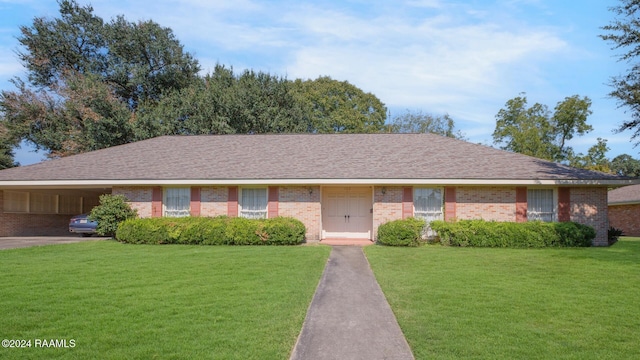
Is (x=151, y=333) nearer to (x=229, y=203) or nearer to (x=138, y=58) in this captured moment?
(x=229, y=203)

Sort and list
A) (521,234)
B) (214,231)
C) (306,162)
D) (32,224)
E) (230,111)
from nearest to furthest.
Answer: (521,234)
(214,231)
(306,162)
(32,224)
(230,111)

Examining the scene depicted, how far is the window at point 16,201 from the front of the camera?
69.3 ft

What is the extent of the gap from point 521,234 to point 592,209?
13.7ft

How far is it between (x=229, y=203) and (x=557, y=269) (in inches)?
505

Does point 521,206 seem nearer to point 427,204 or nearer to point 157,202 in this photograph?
point 427,204

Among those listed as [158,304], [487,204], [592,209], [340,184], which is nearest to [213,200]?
[340,184]

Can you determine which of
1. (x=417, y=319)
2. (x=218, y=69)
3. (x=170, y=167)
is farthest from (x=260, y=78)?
(x=417, y=319)

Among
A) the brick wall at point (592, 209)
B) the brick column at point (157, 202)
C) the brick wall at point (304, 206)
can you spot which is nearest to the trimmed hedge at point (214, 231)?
the brick wall at point (304, 206)

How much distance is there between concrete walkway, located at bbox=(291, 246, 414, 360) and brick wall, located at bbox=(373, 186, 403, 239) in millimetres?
8057

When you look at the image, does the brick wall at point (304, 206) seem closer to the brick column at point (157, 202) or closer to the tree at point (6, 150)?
the brick column at point (157, 202)

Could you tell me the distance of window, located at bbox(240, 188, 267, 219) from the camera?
18578 mm

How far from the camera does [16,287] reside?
324 inches

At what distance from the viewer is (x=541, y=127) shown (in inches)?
1726

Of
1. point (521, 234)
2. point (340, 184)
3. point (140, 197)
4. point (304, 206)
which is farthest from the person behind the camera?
point (140, 197)
